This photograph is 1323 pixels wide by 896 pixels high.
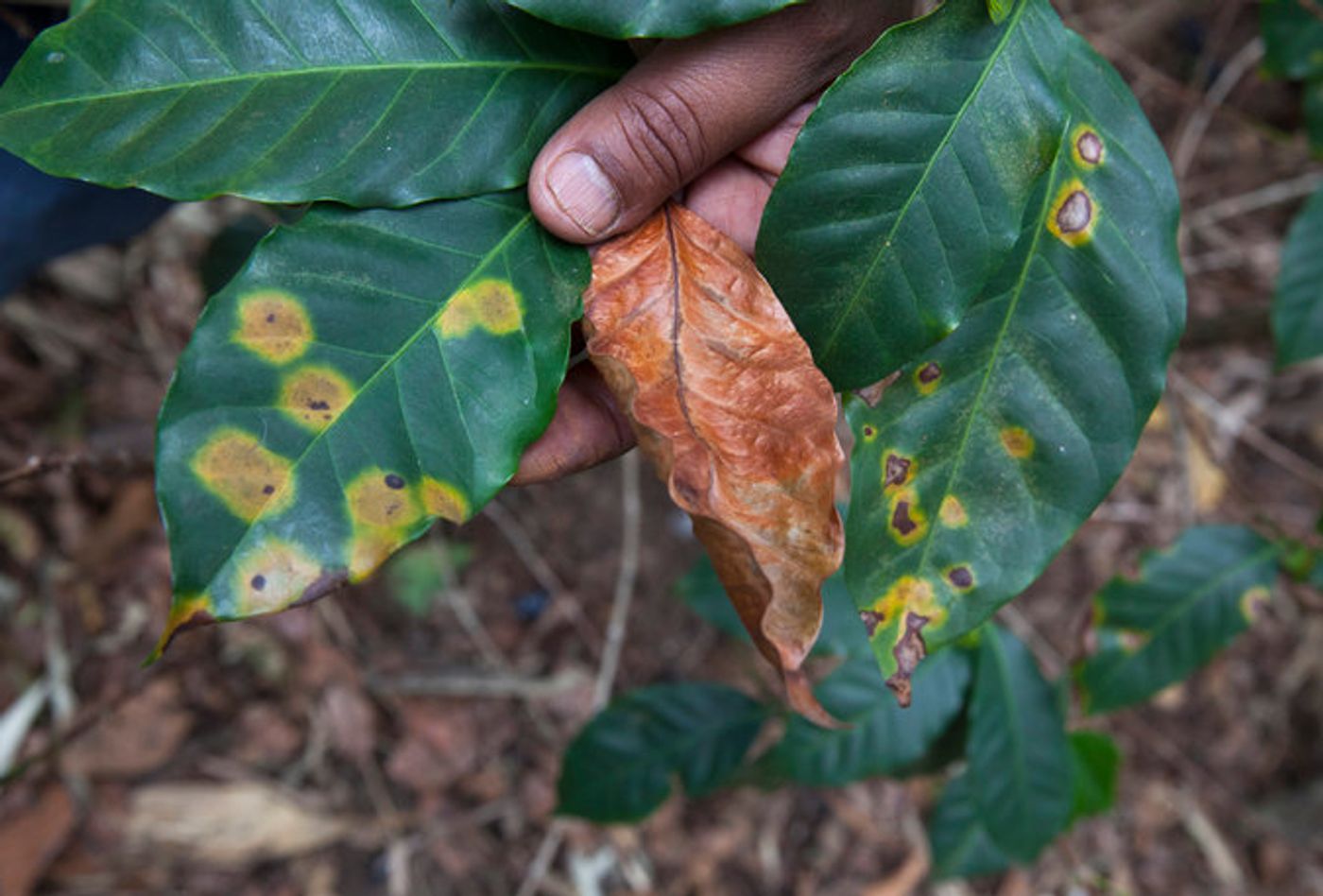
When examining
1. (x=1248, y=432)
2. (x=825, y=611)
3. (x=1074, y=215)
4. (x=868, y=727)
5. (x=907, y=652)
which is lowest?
(x=1248, y=432)

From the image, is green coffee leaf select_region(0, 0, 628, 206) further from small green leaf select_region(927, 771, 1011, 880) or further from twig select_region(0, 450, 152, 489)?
small green leaf select_region(927, 771, 1011, 880)

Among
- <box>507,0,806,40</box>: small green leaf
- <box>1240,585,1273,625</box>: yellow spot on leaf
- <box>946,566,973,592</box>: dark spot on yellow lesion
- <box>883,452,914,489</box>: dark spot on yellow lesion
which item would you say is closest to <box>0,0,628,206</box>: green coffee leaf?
<box>507,0,806,40</box>: small green leaf

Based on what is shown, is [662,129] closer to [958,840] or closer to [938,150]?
[938,150]

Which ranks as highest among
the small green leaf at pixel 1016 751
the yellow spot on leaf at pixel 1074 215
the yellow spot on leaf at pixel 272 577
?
the yellow spot on leaf at pixel 272 577

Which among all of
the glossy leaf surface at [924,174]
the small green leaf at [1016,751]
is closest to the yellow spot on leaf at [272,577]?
the glossy leaf surface at [924,174]

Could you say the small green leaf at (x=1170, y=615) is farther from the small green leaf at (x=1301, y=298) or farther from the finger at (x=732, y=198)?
the finger at (x=732, y=198)

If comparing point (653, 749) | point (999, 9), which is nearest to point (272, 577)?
point (999, 9)
